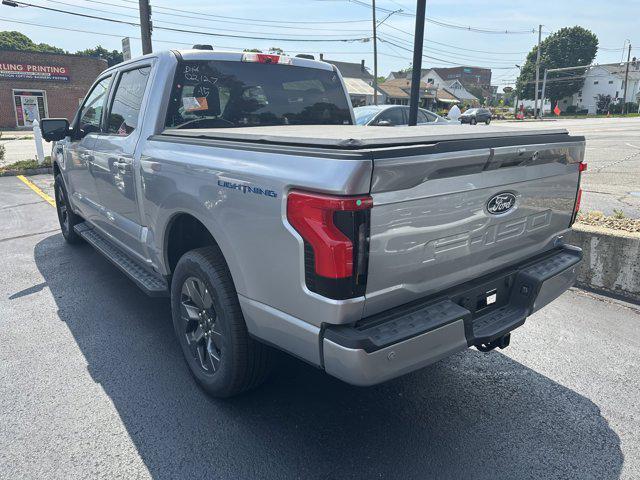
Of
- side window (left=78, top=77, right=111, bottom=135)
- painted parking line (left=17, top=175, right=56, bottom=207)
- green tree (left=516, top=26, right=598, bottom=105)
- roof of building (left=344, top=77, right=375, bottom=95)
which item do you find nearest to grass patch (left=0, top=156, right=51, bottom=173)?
painted parking line (left=17, top=175, right=56, bottom=207)

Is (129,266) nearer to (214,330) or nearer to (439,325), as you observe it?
(214,330)

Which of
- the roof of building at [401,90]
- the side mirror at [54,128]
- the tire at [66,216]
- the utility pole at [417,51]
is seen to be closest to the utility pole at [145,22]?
the tire at [66,216]

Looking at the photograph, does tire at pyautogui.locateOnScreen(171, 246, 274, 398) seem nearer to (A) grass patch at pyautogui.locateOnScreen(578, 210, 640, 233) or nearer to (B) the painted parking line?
(A) grass patch at pyautogui.locateOnScreen(578, 210, 640, 233)

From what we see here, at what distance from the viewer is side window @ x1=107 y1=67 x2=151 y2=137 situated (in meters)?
3.76

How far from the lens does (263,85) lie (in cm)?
396

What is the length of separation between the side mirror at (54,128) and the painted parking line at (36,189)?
15.0ft

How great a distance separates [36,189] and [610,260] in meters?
10.8

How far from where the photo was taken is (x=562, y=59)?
79438 millimetres

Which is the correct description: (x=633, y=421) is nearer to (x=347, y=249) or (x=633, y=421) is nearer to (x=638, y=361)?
(x=638, y=361)

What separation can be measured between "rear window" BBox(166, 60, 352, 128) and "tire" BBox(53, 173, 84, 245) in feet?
10.1

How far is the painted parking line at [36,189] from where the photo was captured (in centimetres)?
934

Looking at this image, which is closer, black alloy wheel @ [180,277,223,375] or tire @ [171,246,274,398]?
tire @ [171,246,274,398]

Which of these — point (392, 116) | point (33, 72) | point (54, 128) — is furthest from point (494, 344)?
point (33, 72)

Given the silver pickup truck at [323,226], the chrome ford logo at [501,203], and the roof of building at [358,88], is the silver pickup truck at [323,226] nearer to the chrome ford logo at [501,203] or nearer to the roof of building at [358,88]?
the chrome ford logo at [501,203]
